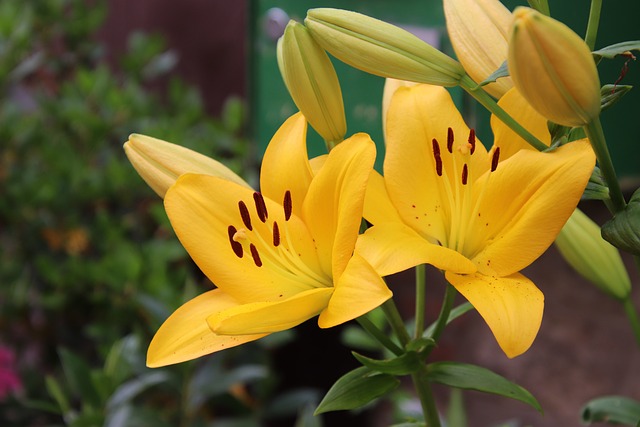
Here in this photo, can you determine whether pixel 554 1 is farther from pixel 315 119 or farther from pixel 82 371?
pixel 82 371

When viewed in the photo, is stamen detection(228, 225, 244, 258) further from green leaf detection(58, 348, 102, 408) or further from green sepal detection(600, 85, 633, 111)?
green leaf detection(58, 348, 102, 408)

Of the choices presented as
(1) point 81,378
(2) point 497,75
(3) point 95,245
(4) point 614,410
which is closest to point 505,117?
(2) point 497,75

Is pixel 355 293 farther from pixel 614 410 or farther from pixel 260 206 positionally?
pixel 614 410

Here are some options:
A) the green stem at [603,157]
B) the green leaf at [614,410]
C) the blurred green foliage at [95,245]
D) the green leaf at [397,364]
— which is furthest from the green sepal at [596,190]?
the blurred green foliage at [95,245]

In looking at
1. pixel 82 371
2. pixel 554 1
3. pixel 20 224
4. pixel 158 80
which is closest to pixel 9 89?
pixel 20 224

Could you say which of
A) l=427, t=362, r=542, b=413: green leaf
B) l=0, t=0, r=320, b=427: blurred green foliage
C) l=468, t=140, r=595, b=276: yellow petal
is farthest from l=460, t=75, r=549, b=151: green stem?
l=0, t=0, r=320, b=427: blurred green foliage

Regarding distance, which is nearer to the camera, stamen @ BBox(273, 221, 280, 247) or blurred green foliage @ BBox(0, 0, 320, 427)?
stamen @ BBox(273, 221, 280, 247)
